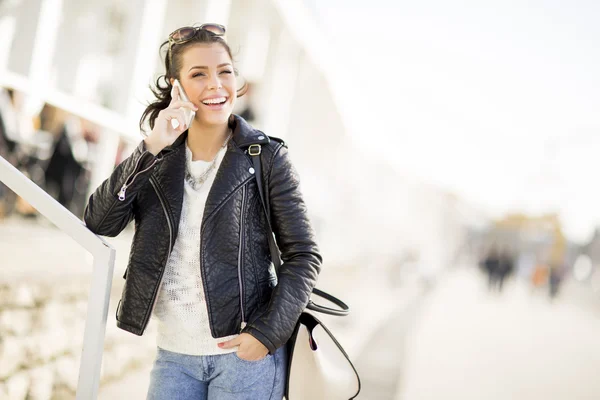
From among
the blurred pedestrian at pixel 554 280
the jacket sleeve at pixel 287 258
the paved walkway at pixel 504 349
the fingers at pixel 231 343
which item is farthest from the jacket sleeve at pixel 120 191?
the blurred pedestrian at pixel 554 280

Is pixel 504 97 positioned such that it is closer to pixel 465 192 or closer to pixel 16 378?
pixel 465 192

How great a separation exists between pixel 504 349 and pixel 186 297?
42.1ft

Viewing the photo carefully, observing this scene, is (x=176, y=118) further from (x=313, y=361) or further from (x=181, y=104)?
(x=313, y=361)

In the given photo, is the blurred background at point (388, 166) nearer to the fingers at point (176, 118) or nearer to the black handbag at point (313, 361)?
the fingers at point (176, 118)

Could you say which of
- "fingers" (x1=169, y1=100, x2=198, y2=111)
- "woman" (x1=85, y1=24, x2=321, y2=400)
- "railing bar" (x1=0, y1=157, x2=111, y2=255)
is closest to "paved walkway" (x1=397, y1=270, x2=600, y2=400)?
"woman" (x1=85, y1=24, x2=321, y2=400)

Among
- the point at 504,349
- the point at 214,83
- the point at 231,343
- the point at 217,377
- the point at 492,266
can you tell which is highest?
the point at 214,83

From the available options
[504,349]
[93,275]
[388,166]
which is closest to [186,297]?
[93,275]

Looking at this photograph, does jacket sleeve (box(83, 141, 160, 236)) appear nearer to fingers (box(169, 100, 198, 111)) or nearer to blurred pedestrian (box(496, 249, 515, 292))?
fingers (box(169, 100, 198, 111))

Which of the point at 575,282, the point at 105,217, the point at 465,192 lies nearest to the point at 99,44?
the point at 105,217

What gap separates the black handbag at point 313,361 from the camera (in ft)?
5.01

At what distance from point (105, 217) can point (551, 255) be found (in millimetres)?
13663

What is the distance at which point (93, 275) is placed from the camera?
1345mm

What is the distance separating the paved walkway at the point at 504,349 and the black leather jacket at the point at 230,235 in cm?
612

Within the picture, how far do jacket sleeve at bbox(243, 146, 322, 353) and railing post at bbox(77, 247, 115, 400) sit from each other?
0.35 metres
